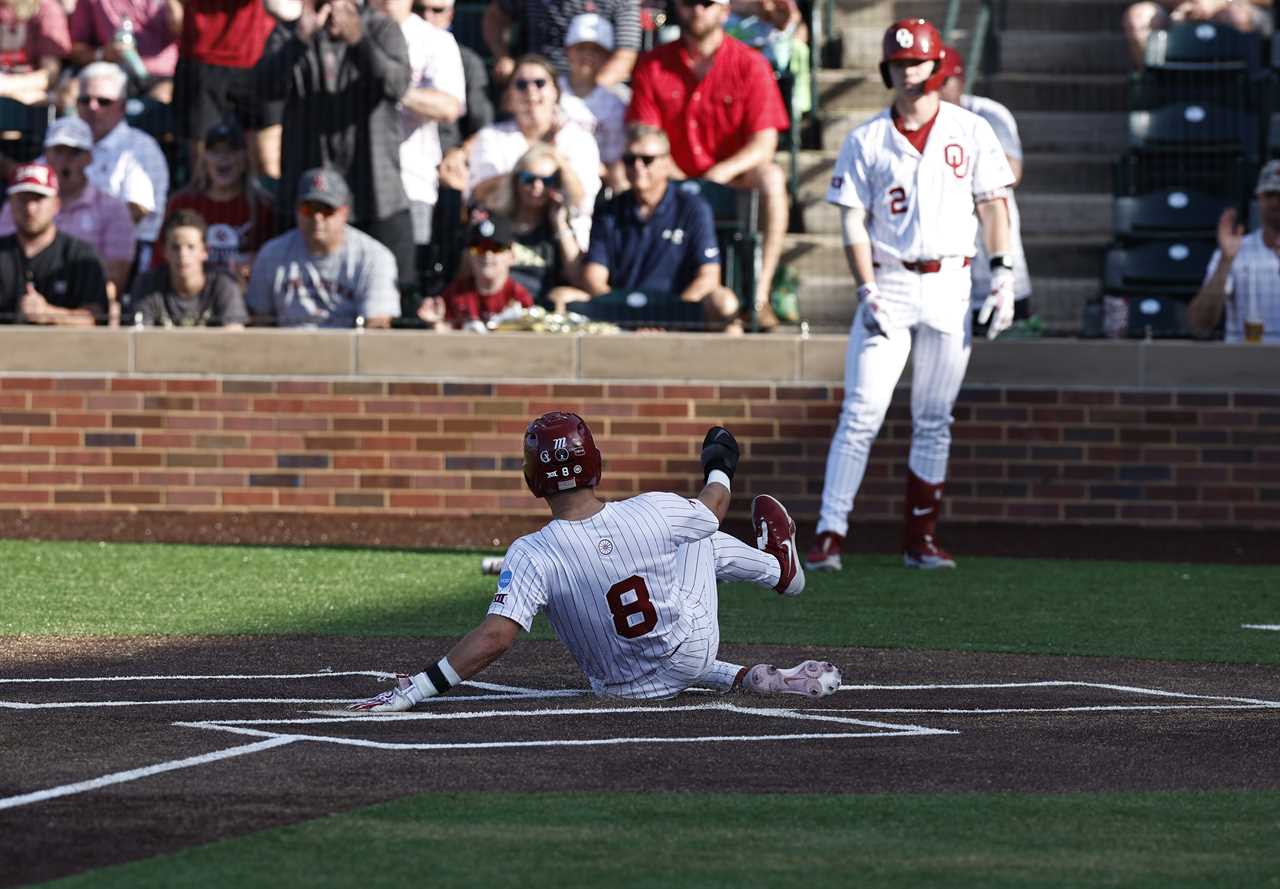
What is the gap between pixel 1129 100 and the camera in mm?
16078

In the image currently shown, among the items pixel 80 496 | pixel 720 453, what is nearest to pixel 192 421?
pixel 80 496

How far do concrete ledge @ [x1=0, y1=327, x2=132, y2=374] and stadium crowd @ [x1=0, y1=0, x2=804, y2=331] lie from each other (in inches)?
5.5

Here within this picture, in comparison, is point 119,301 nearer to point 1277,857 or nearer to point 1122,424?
point 1122,424

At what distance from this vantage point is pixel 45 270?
529 inches

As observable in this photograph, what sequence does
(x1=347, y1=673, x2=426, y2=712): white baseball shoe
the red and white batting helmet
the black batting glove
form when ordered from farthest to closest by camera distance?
1. the red and white batting helmet
2. the black batting glove
3. (x1=347, y1=673, x2=426, y2=712): white baseball shoe

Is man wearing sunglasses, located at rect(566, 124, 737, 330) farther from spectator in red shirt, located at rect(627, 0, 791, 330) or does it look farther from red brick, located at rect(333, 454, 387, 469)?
red brick, located at rect(333, 454, 387, 469)

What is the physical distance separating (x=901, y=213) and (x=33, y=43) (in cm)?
816

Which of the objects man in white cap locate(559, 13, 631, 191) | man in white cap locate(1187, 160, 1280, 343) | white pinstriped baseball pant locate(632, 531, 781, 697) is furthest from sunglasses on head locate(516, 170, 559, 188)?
white pinstriped baseball pant locate(632, 531, 781, 697)

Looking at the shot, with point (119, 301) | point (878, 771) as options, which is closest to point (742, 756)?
point (878, 771)

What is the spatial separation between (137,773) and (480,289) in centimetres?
771

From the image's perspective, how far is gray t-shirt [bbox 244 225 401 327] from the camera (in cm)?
1313

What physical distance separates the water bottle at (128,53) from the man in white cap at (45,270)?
2.46 metres

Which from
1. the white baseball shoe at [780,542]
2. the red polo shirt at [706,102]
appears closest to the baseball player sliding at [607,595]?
the white baseball shoe at [780,542]

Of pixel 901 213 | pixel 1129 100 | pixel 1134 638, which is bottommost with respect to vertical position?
pixel 1134 638
